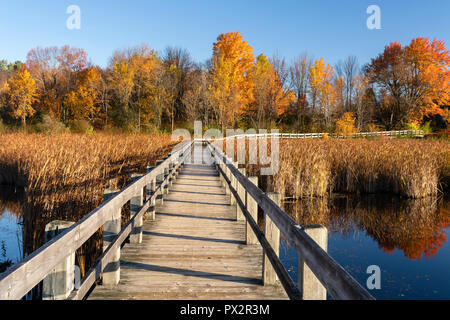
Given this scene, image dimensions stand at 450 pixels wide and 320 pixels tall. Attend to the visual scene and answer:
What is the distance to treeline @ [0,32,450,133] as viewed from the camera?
43344 millimetres

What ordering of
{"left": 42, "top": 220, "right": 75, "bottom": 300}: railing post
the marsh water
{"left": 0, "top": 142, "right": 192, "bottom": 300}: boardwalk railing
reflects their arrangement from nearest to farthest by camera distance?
{"left": 0, "top": 142, "right": 192, "bottom": 300}: boardwalk railing
{"left": 42, "top": 220, "right": 75, "bottom": 300}: railing post
the marsh water

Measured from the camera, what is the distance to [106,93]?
50.0 meters

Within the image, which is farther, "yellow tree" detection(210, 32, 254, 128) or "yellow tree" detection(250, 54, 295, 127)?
"yellow tree" detection(250, 54, 295, 127)

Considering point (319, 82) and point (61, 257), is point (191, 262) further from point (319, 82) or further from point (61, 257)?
point (319, 82)

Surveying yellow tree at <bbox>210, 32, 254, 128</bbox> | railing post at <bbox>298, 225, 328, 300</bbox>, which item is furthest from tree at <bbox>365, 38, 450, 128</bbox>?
railing post at <bbox>298, 225, 328, 300</bbox>

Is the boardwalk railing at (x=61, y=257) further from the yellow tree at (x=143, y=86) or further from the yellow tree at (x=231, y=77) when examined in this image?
the yellow tree at (x=143, y=86)

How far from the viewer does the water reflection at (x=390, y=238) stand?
6.43m

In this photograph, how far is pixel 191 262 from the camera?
4.09 m

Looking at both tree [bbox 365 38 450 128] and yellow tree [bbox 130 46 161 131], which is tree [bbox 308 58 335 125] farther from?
yellow tree [bbox 130 46 161 131]

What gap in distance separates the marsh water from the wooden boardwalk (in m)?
1.96

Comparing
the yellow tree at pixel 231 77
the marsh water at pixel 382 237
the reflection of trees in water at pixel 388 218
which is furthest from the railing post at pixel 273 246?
the yellow tree at pixel 231 77

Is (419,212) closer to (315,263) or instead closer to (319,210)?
(319,210)

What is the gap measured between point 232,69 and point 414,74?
26.2 meters

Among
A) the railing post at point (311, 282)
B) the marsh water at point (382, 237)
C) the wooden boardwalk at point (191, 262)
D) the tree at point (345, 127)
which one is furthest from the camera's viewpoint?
the tree at point (345, 127)
